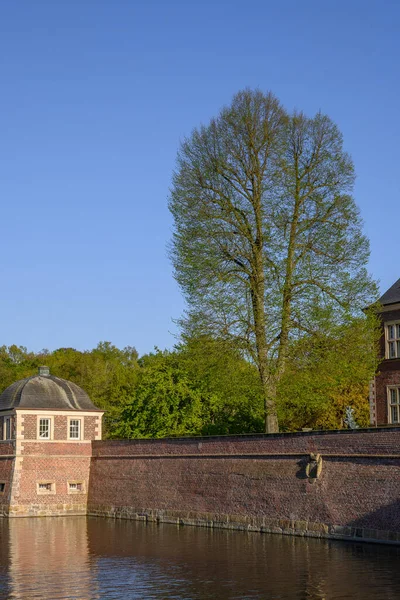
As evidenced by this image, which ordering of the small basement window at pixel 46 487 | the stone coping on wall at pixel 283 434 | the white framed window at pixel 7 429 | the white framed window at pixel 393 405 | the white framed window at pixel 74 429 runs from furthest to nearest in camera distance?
the white framed window at pixel 74 429, the white framed window at pixel 7 429, the small basement window at pixel 46 487, the white framed window at pixel 393 405, the stone coping on wall at pixel 283 434

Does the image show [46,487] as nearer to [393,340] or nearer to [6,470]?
[6,470]

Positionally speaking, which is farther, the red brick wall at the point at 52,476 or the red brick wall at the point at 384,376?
the red brick wall at the point at 52,476

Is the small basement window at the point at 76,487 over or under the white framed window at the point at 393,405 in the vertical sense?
under

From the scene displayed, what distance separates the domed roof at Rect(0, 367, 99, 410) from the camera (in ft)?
142

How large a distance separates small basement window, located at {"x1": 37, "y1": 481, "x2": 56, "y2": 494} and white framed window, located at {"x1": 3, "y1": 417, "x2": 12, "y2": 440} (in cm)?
289

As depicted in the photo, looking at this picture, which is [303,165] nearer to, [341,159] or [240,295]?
[341,159]

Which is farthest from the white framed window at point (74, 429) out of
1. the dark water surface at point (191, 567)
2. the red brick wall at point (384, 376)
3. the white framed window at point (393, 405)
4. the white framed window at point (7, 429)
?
the white framed window at point (393, 405)

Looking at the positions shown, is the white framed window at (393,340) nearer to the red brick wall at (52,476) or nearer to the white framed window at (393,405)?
the white framed window at (393,405)

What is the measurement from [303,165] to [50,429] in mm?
18163

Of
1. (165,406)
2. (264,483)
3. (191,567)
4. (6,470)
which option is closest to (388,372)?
(264,483)

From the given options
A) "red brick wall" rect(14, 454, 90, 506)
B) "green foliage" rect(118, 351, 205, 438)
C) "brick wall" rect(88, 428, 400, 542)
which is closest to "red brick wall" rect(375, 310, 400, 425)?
"brick wall" rect(88, 428, 400, 542)

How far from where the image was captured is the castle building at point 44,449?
4209 cm

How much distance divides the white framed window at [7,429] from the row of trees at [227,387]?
7808mm

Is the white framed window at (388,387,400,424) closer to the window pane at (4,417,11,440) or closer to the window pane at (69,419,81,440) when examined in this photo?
the window pane at (69,419,81,440)
